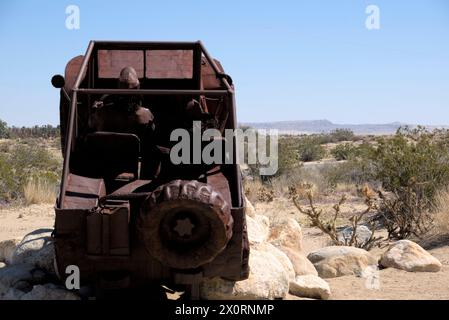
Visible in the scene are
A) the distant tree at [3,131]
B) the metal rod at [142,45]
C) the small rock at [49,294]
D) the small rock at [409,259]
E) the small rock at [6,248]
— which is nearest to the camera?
the small rock at [49,294]

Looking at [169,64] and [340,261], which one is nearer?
[169,64]

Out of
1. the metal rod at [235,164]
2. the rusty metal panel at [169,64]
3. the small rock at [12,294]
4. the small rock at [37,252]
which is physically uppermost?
the rusty metal panel at [169,64]

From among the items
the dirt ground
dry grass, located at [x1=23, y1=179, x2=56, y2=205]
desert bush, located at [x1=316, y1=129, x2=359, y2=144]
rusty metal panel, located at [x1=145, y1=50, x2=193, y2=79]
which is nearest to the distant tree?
desert bush, located at [x1=316, y1=129, x2=359, y2=144]

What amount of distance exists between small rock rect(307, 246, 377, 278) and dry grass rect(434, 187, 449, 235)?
2273 millimetres

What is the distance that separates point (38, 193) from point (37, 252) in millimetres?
8175

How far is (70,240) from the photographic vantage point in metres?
4.84

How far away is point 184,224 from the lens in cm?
446

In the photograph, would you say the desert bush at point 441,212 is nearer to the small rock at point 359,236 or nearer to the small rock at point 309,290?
the small rock at point 359,236

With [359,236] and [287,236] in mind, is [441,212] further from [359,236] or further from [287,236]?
[287,236]

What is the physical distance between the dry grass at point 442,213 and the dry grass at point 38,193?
828 cm

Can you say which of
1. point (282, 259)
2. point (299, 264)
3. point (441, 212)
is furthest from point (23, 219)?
point (441, 212)

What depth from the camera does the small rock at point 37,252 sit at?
20.0ft

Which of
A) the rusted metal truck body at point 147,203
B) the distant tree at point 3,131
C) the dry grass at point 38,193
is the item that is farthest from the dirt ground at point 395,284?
the distant tree at point 3,131
